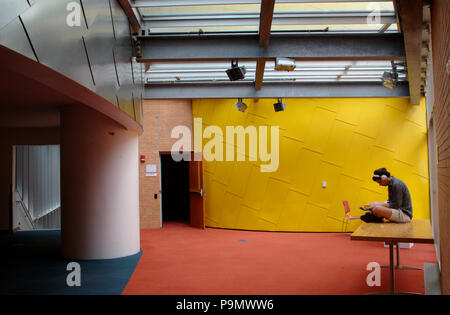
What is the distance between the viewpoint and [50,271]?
6.64 m

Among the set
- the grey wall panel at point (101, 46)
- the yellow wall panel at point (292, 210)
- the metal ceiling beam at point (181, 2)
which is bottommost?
the yellow wall panel at point (292, 210)

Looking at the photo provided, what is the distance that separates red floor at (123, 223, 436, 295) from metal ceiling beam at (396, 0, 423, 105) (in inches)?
138

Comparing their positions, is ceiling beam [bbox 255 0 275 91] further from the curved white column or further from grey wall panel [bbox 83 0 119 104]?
the curved white column

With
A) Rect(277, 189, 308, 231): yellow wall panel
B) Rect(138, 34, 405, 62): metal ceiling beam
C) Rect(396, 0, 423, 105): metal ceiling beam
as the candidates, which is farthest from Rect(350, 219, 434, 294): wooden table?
Rect(277, 189, 308, 231): yellow wall panel

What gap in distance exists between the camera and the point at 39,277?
6.24 metres

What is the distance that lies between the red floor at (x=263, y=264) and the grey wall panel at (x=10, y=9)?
3829 millimetres

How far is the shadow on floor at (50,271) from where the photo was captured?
5578mm

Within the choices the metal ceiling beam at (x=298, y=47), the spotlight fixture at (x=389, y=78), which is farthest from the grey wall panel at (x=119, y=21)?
the spotlight fixture at (x=389, y=78)

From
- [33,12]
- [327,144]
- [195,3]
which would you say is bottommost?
[327,144]

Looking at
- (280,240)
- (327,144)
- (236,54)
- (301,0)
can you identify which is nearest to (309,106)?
(327,144)

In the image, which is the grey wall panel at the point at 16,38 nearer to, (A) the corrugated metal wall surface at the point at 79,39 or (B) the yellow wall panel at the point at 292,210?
(A) the corrugated metal wall surface at the point at 79,39
